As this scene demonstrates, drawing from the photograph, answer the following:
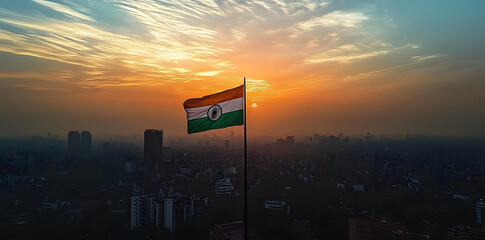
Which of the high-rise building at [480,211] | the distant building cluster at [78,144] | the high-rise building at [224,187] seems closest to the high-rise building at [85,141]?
the distant building cluster at [78,144]

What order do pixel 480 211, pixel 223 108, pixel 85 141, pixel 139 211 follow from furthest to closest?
pixel 85 141
pixel 139 211
pixel 480 211
pixel 223 108

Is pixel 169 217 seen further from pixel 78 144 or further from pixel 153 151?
pixel 78 144

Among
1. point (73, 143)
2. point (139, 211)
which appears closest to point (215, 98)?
point (139, 211)

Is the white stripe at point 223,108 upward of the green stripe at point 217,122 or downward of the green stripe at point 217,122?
upward

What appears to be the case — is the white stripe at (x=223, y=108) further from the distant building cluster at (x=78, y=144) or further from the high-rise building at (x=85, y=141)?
the high-rise building at (x=85, y=141)

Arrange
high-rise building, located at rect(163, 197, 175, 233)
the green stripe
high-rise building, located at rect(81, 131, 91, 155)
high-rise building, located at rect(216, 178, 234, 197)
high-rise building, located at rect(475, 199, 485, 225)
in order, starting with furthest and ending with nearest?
high-rise building, located at rect(81, 131, 91, 155), high-rise building, located at rect(216, 178, 234, 197), high-rise building, located at rect(163, 197, 175, 233), high-rise building, located at rect(475, 199, 485, 225), the green stripe

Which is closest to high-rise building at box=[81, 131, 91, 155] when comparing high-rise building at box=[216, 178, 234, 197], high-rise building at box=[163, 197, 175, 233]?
high-rise building at box=[163, 197, 175, 233]

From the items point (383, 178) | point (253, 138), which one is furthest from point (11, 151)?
point (383, 178)

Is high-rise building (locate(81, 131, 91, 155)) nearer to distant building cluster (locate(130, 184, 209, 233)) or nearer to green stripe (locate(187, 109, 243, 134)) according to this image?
distant building cluster (locate(130, 184, 209, 233))
